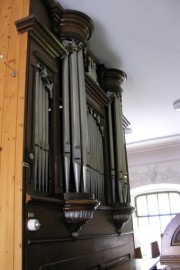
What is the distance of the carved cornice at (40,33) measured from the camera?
2244 millimetres

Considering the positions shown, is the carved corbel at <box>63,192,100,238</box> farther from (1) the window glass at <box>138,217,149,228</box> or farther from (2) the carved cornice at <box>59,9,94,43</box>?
(1) the window glass at <box>138,217,149,228</box>

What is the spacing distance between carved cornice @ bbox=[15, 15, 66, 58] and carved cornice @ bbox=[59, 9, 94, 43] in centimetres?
34

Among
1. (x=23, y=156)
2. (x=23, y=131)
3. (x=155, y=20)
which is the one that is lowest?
(x=23, y=156)

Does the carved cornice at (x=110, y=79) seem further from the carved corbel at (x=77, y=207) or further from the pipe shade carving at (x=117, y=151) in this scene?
the carved corbel at (x=77, y=207)

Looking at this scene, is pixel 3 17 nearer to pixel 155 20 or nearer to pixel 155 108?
pixel 155 20

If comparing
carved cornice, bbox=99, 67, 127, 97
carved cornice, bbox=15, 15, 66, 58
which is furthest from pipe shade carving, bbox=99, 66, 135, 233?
carved cornice, bbox=15, 15, 66, 58

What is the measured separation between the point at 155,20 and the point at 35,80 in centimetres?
151

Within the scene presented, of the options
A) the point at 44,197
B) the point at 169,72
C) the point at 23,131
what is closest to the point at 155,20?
the point at 169,72

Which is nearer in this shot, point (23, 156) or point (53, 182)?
point (23, 156)

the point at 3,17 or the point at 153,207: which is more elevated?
the point at 3,17

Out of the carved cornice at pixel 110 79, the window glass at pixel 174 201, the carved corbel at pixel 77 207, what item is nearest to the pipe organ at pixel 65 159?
the carved corbel at pixel 77 207

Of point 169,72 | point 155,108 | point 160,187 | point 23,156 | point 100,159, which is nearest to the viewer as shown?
point 23,156

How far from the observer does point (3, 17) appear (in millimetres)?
2590

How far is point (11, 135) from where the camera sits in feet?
6.67
